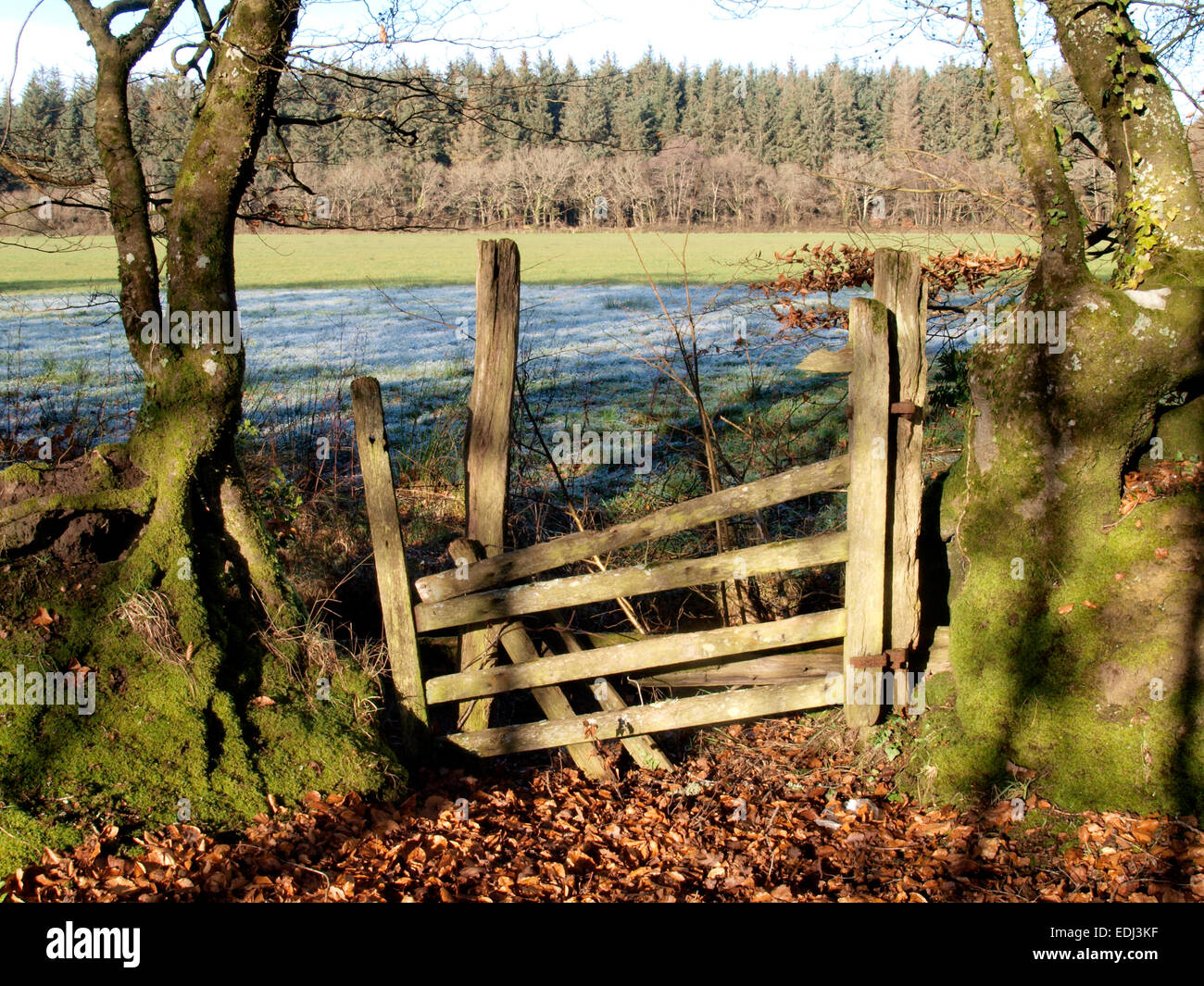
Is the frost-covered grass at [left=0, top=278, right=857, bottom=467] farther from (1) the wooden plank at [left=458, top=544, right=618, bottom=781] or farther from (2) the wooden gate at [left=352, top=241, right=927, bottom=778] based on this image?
(1) the wooden plank at [left=458, top=544, right=618, bottom=781]

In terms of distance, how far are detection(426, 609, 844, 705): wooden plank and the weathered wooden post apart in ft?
1.13

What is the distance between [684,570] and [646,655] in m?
0.52

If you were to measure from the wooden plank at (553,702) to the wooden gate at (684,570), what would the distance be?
0.01 metres

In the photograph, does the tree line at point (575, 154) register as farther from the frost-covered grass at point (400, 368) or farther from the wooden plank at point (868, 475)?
the wooden plank at point (868, 475)

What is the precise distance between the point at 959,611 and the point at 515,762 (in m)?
2.74

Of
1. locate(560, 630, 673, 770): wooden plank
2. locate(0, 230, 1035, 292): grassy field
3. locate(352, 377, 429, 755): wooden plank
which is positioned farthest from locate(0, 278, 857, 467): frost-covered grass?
locate(560, 630, 673, 770): wooden plank

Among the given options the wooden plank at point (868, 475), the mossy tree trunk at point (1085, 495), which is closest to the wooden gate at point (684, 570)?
the wooden plank at point (868, 475)

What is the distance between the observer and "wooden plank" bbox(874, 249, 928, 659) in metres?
4.30

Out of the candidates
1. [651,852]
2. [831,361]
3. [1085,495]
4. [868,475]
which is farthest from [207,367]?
[1085,495]

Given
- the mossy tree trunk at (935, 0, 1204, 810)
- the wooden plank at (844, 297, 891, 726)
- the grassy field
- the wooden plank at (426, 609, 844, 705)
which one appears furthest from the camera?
the grassy field

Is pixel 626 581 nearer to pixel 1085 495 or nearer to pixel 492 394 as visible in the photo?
pixel 492 394

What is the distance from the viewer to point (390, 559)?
452cm

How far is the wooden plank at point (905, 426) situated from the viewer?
430 cm

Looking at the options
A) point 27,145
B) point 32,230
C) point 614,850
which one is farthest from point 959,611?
point 27,145
